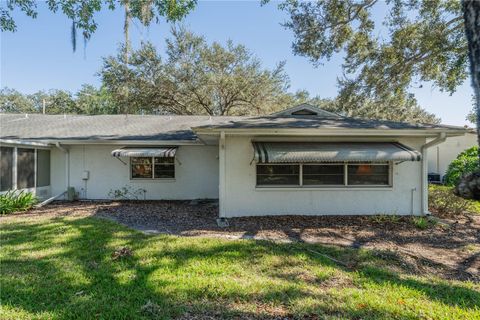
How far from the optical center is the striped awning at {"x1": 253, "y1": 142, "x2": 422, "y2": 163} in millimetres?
9477

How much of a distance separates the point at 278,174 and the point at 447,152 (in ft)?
76.7

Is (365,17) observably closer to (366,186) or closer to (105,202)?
(366,186)

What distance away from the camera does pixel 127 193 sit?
1478 cm

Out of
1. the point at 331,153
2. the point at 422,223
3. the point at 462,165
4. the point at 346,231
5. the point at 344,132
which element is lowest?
the point at 346,231

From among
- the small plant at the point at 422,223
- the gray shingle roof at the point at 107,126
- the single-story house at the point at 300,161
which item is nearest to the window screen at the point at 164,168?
the single-story house at the point at 300,161

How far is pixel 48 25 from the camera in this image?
11.6m

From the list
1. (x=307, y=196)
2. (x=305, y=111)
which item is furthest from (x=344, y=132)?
(x=305, y=111)

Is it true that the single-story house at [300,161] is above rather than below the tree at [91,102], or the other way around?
below

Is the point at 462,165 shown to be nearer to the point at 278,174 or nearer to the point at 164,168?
the point at 278,174

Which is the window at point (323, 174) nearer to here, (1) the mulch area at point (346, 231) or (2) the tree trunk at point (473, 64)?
(1) the mulch area at point (346, 231)

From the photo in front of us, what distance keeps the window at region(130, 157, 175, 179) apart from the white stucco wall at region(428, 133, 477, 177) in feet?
81.4

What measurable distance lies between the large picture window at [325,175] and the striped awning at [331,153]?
0.97 m

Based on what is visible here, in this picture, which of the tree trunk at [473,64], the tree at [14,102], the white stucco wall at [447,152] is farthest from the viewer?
the tree at [14,102]

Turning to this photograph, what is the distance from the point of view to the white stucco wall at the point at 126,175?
588 inches
